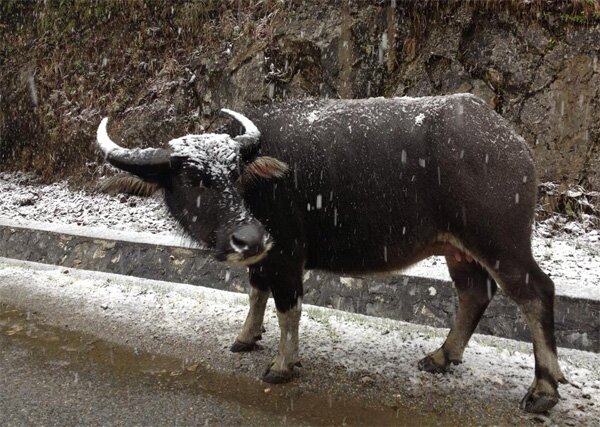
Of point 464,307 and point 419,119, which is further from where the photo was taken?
point 464,307

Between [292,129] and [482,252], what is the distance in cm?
162

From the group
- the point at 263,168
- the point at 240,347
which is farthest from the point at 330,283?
the point at 263,168

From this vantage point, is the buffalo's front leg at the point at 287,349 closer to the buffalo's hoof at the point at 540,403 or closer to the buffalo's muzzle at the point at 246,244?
the buffalo's muzzle at the point at 246,244

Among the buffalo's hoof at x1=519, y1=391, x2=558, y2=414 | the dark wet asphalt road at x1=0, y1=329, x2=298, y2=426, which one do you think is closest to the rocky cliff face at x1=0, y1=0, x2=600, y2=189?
the buffalo's hoof at x1=519, y1=391, x2=558, y2=414

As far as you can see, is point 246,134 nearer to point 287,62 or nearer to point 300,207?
point 300,207

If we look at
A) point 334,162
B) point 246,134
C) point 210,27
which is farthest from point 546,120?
point 210,27

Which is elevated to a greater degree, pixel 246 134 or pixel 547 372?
pixel 246 134

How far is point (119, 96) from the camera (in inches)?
414

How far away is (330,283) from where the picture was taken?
5.07 metres

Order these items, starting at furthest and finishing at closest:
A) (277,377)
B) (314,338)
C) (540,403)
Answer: (314,338) → (277,377) → (540,403)

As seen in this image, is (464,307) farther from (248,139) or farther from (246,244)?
(248,139)

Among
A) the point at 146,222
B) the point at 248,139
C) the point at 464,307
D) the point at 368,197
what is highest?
the point at 248,139

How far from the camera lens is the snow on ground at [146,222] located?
16.1 feet

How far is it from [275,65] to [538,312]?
6145mm
